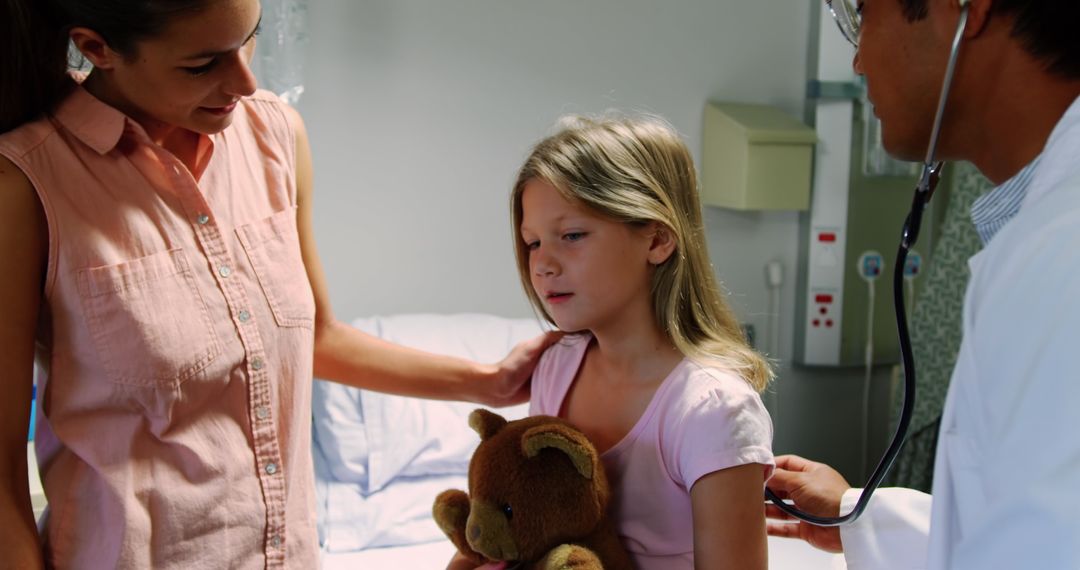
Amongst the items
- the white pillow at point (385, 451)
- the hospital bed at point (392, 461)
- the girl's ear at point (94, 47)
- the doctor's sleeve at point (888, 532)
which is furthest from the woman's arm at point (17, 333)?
the white pillow at point (385, 451)

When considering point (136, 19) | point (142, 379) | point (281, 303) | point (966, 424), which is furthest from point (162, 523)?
point (966, 424)

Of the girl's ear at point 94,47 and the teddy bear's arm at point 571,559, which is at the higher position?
the girl's ear at point 94,47

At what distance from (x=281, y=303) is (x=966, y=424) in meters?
0.77

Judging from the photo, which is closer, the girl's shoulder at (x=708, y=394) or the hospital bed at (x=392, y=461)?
the girl's shoulder at (x=708, y=394)

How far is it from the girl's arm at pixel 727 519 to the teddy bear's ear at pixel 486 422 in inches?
10.3

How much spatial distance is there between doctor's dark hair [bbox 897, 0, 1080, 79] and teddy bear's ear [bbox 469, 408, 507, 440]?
0.71 metres

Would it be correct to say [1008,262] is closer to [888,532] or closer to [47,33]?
[888,532]

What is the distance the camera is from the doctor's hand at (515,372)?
1392mm

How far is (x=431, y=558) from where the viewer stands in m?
2.05

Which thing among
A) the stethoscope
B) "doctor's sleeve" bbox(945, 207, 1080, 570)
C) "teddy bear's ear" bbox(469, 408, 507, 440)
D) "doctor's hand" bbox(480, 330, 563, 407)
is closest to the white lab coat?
"doctor's sleeve" bbox(945, 207, 1080, 570)

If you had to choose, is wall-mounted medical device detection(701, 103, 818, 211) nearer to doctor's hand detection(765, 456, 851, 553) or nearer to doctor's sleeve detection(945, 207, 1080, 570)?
doctor's hand detection(765, 456, 851, 553)

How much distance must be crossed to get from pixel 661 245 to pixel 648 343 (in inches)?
5.2

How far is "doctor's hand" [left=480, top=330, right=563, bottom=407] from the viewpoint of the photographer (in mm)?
1392

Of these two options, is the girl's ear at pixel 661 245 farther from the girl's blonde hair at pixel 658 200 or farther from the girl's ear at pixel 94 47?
the girl's ear at pixel 94 47
